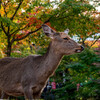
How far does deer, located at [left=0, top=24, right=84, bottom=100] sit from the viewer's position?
557cm

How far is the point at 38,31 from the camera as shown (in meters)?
13.5

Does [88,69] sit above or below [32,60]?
below

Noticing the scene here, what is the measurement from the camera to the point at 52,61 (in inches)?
225

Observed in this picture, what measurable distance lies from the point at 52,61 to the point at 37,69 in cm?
45

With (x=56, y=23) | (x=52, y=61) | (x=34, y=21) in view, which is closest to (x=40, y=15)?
(x=34, y=21)

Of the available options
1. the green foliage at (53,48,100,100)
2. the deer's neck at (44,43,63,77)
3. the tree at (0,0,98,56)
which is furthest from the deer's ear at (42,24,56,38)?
the tree at (0,0,98,56)

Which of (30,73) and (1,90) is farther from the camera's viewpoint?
(1,90)

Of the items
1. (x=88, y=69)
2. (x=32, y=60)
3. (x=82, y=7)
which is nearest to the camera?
(x=32, y=60)

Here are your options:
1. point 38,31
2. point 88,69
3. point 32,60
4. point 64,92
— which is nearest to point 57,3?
point 38,31

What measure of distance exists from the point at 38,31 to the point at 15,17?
1666mm

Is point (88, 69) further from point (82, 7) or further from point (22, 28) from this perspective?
point (22, 28)

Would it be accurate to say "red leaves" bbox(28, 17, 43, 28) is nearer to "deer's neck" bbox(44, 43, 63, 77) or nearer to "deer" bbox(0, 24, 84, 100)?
"deer" bbox(0, 24, 84, 100)

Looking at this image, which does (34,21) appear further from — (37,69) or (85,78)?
(37,69)

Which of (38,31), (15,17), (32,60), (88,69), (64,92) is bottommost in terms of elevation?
(64,92)
